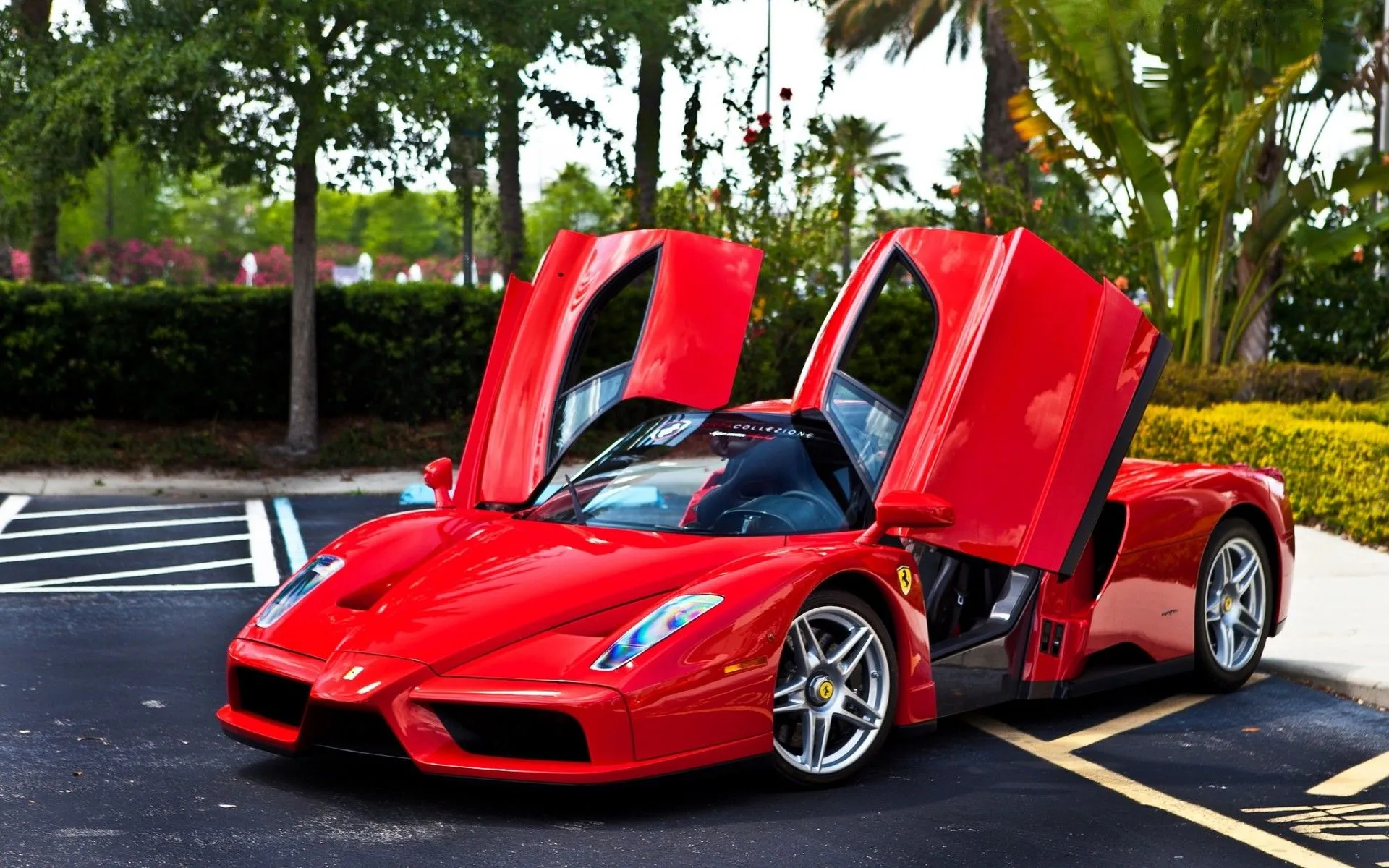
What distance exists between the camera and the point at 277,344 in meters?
17.6

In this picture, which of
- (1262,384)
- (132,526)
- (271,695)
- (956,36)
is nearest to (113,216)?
(956,36)

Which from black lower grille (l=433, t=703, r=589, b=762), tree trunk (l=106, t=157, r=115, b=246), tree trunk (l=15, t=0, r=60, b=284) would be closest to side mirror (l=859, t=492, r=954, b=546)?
black lower grille (l=433, t=703, r=589, b=762)

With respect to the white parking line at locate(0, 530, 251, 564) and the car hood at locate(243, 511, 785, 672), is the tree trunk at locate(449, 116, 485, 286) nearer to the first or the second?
the white parking line at locate(0, 530, 251, 564)

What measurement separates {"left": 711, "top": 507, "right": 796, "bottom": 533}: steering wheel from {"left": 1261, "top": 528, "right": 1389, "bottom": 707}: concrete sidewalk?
2904 mm

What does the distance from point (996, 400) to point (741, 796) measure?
5.45ft

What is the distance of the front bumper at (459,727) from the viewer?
4.83m

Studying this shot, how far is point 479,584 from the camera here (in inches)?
213

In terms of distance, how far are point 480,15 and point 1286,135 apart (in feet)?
26.8

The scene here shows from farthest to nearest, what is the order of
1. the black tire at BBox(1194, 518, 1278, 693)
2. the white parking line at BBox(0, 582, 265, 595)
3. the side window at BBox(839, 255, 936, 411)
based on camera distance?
the side window at BBox(839, 255, 936, 411)
the white parking line at BBox(0, 582, 265, 595)
the black tire at BBox(1194, 518, 1278, 693)

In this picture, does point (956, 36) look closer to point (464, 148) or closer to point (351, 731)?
point (464, 148)

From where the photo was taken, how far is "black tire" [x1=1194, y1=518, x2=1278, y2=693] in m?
6.99

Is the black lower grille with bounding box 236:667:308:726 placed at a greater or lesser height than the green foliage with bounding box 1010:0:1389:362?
lesser

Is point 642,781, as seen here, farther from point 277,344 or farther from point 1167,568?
point 277,344

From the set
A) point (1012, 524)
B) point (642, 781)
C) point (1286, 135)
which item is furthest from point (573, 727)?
point (1286, 135)
